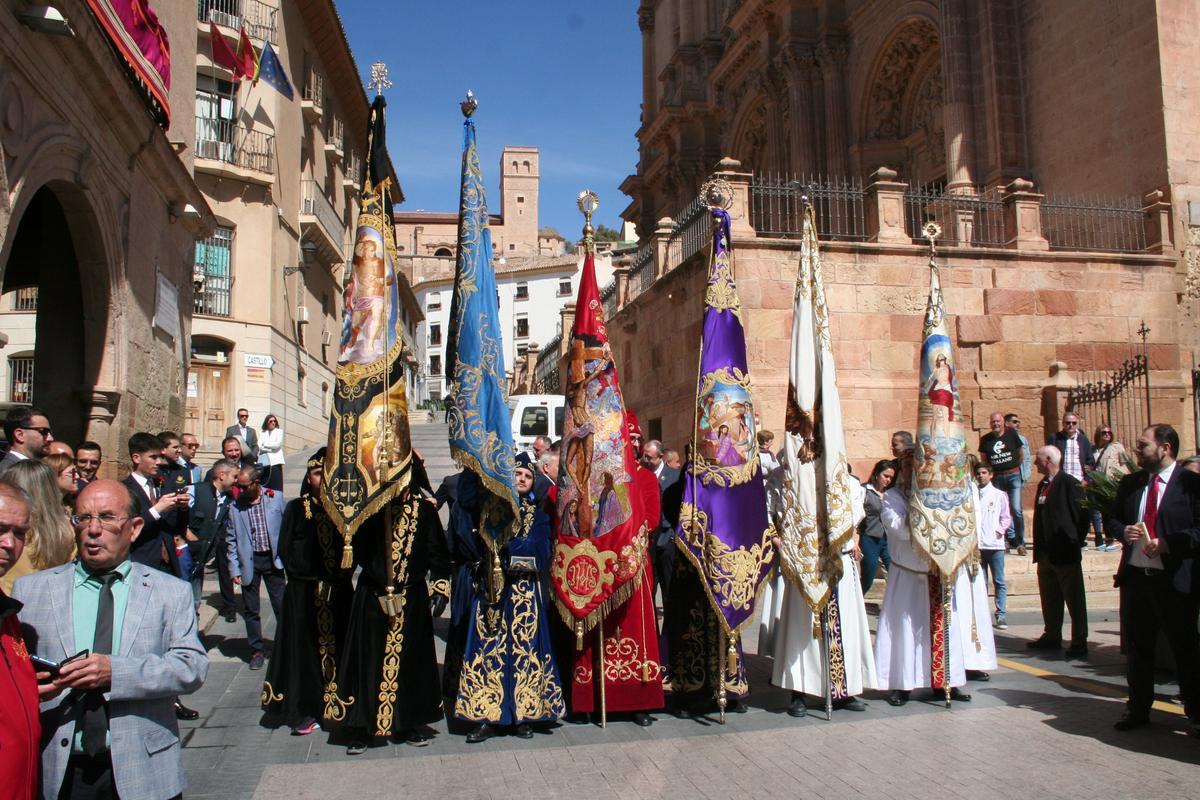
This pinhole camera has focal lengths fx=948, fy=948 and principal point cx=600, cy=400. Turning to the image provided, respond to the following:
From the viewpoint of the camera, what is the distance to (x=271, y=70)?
2333 centimetres

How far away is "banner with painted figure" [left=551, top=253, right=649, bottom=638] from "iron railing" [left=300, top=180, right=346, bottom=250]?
2302 centimetres

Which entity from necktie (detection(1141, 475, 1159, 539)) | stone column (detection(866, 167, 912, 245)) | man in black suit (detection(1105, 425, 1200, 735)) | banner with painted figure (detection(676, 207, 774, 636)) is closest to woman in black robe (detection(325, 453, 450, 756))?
banner with painted figure (detection(676, 207, 774, 636))

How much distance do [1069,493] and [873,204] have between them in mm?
8142

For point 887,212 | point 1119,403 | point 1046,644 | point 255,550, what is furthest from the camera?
point 887,212

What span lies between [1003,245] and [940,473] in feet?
32.7

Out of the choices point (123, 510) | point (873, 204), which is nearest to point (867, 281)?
point (873, 204)

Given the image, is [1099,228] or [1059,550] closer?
[1059,550]

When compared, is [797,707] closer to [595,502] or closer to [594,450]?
[595,502]

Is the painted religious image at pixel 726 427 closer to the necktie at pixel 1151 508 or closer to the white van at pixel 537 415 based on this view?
the necktie at pixel 1151 508

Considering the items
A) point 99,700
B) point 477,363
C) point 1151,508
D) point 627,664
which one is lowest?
point 627,664

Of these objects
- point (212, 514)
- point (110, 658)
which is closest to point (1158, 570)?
point (110, 658)

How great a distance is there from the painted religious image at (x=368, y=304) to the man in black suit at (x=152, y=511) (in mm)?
1464

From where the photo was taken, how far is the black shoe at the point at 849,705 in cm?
668

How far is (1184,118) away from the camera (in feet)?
53.5
